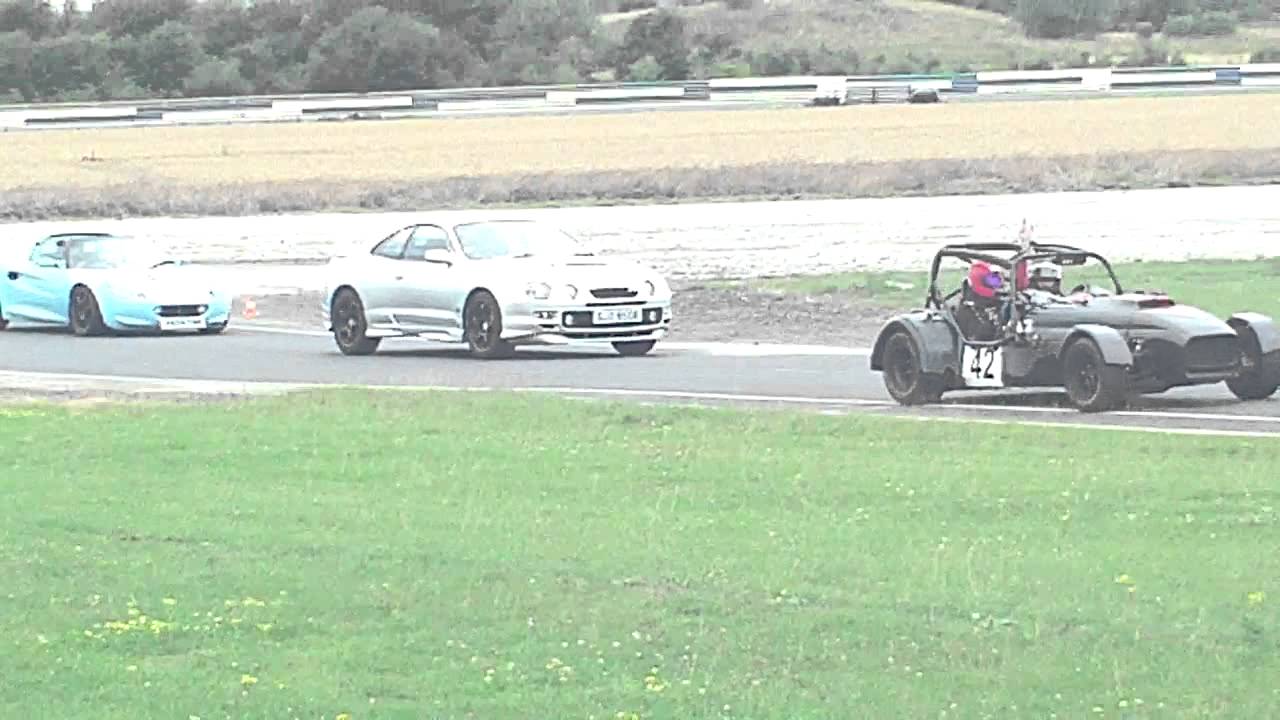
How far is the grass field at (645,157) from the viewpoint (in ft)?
160

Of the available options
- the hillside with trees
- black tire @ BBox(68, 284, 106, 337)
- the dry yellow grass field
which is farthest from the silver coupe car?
the hillside with trees

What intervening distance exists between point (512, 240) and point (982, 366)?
7620 millimetres

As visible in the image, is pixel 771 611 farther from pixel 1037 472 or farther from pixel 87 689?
pixel 1037 472

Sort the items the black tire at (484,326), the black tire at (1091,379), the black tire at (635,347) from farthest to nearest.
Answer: the black tire at (635,347) < the black tire at (484,326) < the black tire at (1091,379)

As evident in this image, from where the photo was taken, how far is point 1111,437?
15.3m

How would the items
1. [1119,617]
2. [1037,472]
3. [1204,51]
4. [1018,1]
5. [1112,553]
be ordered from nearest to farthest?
1. [1119,617]
2. [1112,553]
3. [1037,472]
4. [1204,51]
5. [1018,1]

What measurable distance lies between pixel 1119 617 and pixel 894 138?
5361cm

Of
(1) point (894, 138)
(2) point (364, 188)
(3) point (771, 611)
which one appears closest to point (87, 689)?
(3) point (771, 611)

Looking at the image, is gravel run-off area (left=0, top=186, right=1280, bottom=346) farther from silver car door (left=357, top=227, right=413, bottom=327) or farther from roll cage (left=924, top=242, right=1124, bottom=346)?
roll cage (left=924, top=242, right=1124, bottom=346)

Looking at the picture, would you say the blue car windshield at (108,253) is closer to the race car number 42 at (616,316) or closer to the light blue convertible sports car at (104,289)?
the light blue convertible sports car at (104,289)

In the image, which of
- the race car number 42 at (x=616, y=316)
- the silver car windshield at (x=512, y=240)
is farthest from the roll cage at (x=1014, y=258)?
the silver car windshield at (x=512, y=240)

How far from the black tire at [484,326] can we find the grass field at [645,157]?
24.0 m

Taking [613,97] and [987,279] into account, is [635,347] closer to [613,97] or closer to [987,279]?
[987,279]

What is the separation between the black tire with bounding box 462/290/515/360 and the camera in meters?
23.9
